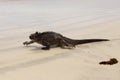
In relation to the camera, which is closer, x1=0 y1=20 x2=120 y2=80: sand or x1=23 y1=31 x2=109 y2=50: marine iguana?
x1=0 y1=20 x2=120 y2=80: sand

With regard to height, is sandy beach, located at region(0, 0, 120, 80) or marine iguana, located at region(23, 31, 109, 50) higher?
marine iguana, located at region(23, 31, 109, 50)

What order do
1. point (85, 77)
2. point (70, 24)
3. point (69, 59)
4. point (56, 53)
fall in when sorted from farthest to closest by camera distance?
point (70, 24) < point (56, 53) < point (69, 59) < point (85, 77)

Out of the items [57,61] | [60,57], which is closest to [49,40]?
[60,57]

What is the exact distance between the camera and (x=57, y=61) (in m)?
2.64

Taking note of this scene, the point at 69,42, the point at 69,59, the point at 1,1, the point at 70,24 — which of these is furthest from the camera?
the point at 1,1

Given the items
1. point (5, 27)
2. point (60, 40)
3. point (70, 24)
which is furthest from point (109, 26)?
point (60, 40)

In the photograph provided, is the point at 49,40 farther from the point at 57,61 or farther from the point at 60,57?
the point at 57,61

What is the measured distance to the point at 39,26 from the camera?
451 centimetres

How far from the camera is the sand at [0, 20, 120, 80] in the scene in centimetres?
229

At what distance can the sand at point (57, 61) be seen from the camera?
2287 millimetres

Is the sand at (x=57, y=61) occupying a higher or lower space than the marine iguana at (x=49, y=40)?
lower

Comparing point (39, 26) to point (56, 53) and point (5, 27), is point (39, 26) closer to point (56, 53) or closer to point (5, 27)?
point (5, 27)

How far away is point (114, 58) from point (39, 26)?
195 centimetres

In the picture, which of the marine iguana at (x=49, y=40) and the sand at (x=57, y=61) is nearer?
the sand at (x=57, y=61)
